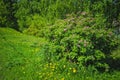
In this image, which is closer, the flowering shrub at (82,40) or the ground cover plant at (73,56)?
the ground cover plant at (73,56)

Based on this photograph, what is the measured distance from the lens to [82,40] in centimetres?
824

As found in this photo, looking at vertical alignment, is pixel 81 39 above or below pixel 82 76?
above

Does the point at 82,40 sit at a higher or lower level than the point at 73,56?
higher

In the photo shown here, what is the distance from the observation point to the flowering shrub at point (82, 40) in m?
8.22

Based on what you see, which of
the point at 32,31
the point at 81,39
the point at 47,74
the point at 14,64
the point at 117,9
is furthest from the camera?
the point at 32,31

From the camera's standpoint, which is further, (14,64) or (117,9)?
(117,9)

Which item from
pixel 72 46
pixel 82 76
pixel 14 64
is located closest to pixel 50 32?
pixel 72 46

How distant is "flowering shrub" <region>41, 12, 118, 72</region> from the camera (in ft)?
27.0

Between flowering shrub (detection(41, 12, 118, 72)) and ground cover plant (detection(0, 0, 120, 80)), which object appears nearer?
ground cover plant (detection(0, 0, 120, 80))

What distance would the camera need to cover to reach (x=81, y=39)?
8273 mm

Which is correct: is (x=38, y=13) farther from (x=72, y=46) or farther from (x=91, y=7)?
(x=72, y=46)

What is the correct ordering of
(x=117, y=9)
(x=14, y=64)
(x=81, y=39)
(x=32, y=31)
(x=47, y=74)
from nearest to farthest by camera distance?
(x=47, y=74) < (x=81, y=39) < (x=14, y=64) < (x=117, y=9) < (x=32, y=31)

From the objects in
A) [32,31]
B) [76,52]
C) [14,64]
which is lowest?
[32,31]

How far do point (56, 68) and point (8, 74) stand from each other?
1541 millimetres
